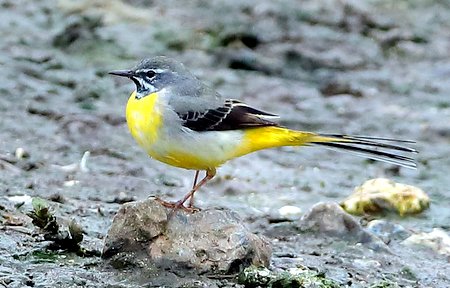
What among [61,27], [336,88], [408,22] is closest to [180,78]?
[336,88]

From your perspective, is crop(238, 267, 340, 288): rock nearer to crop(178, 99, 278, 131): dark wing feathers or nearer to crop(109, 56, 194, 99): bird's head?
crop(178, 99, 278, 131): dark wing feathers

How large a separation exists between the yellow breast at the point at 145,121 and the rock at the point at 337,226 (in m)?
1.46

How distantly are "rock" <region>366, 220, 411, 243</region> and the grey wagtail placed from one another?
0.92 m

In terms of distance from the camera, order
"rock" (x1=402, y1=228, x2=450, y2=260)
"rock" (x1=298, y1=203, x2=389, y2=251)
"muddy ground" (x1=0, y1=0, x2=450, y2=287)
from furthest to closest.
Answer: "rock" (x1=402, y1=228, x2=450, y2=260)
"rock" (x1=298, y1=203, x2=389, y2=251)
"muddy ground" (x1=0, y1=0, x2=450, y2=287)

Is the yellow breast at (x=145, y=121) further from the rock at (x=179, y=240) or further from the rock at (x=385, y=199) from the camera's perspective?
the rock at (x=385, y=199)

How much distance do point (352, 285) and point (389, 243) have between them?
1.08m

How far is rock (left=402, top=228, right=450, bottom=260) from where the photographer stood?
682 centimetres

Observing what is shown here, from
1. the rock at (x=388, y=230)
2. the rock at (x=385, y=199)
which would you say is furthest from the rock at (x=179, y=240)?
the rock at (x=385, y=199)

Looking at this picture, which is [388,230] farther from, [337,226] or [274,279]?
[274,279]

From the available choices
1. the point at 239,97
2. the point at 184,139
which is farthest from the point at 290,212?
the point at 239,97

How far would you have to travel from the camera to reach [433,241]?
691 cm

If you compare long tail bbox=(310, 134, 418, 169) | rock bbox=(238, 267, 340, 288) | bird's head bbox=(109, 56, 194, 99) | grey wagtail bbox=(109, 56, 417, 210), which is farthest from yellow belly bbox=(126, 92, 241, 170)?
rock bbox=(238, 267, 340, 288)

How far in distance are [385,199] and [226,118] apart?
1.87 meters

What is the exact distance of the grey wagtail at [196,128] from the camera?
589 centimetres
